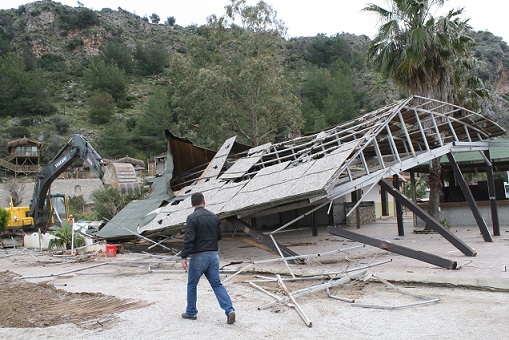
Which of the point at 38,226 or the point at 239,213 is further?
the point at 38,226

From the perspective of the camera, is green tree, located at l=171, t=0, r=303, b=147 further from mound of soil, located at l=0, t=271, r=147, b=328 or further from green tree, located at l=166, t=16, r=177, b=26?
green tree, located at l=166, t=16, r=177, b=26

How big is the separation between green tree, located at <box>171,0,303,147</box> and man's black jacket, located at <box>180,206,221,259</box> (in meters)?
25.0

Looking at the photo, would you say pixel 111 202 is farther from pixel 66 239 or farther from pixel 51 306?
pixel 51 306

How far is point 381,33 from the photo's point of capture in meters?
17.4

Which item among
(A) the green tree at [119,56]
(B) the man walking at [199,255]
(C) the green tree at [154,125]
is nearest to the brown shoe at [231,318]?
(B) the man walking at [199,255]

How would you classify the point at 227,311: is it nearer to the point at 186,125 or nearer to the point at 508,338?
the point at 508,338

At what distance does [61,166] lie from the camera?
18.4 meters

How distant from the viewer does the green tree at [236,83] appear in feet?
103

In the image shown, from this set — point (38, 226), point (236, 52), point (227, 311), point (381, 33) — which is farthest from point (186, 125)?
point (227, 311)

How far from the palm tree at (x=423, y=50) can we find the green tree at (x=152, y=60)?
85.6 metres

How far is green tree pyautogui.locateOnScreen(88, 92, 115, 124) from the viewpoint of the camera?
70125 millimetres

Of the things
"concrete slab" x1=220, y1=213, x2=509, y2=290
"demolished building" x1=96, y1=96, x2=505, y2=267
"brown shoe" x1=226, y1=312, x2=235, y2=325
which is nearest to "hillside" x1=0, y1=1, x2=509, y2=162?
"demolished building" x1=96, y1=96, x2=505, y2=267

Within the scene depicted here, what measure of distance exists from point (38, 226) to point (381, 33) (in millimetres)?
17246

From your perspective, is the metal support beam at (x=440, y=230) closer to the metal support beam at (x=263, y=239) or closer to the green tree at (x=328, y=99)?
the metal support beam at (x=263, y=239)
